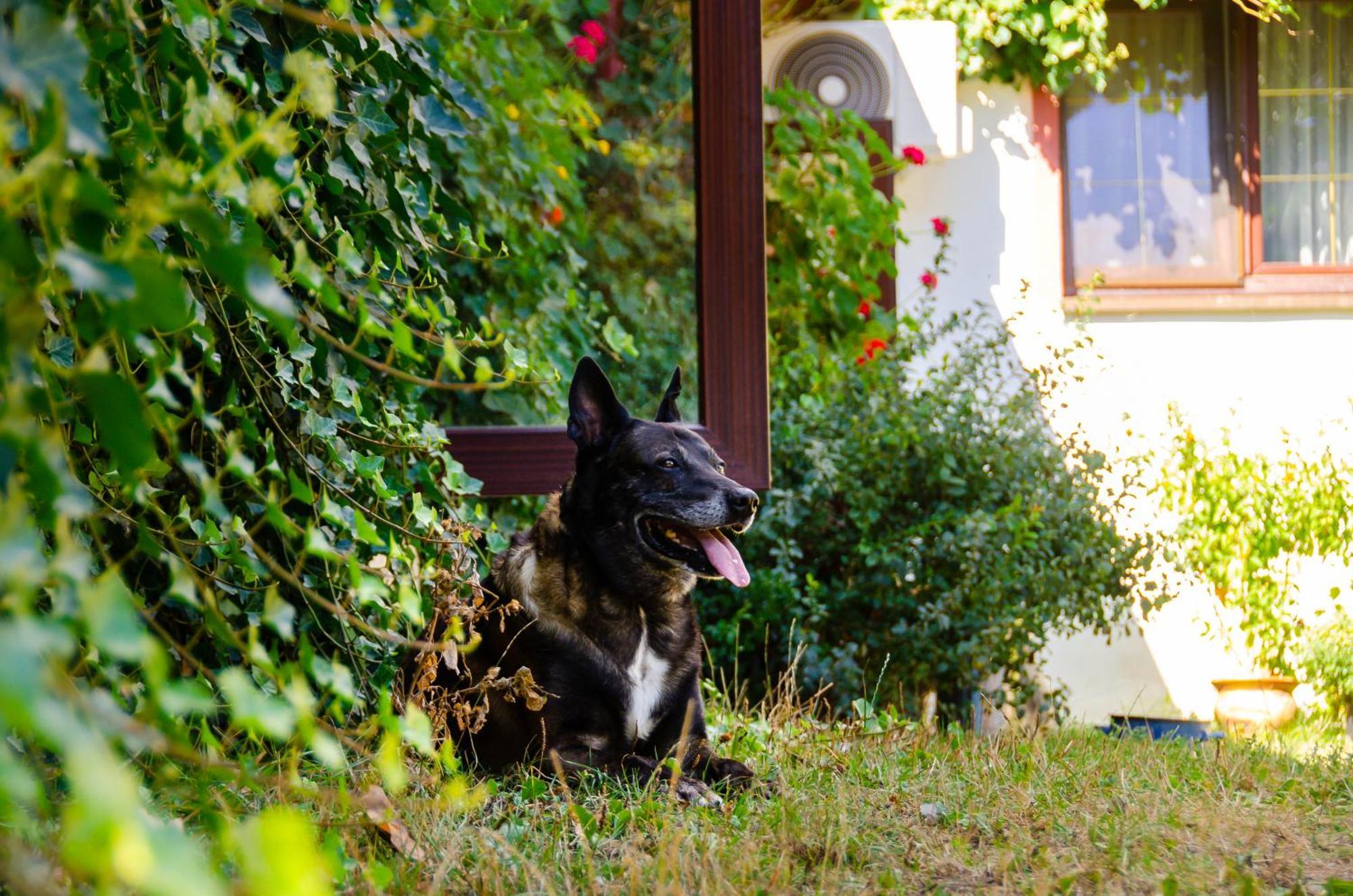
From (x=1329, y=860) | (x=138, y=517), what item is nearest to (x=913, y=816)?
(x=1329, y=860)

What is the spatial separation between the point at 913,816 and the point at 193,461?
64.7 inches

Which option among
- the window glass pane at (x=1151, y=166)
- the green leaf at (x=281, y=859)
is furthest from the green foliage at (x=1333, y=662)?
the green leaf at (x=281, y=859)

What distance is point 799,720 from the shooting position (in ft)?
12.7

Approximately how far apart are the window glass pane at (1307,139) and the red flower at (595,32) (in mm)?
4401

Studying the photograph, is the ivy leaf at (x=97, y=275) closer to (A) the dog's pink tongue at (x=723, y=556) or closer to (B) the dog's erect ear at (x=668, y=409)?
(A) the dog's pink tongue at (x=723, y=556)

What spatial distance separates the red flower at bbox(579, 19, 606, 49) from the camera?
4.42m

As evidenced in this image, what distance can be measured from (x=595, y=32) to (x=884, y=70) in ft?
8.83

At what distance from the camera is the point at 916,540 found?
16.6ft

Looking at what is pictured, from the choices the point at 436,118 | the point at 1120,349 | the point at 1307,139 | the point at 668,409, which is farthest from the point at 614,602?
the point at 1307,139

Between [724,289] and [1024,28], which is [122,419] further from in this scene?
[1024,28]

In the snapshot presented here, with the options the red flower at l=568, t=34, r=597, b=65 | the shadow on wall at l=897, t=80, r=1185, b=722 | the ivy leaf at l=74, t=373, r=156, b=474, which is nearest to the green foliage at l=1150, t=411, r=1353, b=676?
the shadow on wall at l=897, t=80, r=1185, b=722

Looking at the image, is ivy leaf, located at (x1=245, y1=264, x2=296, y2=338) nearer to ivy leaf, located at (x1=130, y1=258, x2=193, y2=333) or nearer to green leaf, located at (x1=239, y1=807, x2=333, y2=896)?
ivy leaf, located at (x1=130, y1=258, x2=193, y2=333)

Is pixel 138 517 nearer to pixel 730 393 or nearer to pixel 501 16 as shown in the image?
pixel 501 16

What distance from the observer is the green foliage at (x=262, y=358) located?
0.98 meters
